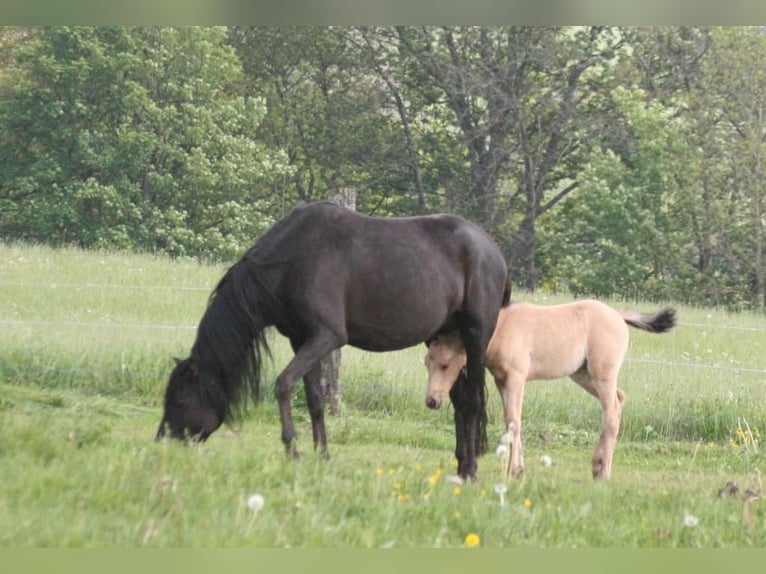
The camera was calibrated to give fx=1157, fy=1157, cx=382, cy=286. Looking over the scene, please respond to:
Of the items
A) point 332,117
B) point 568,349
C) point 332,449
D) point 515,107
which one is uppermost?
point 515,107

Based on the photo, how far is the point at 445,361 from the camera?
296 inches

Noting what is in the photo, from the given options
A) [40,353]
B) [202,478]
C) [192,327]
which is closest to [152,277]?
[192,327]

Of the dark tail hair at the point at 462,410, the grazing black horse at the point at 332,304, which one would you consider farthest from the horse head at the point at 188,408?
the dark tail hair at the point at 462,410

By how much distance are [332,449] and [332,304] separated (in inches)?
78.4

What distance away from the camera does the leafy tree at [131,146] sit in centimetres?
2766

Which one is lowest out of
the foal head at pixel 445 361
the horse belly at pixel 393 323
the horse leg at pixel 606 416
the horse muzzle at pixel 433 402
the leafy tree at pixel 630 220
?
the leafy tree at pixel 630 220

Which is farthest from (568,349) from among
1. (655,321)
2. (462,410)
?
(462,410)

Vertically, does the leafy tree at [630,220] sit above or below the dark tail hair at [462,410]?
below

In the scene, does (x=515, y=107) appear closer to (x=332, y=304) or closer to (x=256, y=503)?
(x=332, y=304)

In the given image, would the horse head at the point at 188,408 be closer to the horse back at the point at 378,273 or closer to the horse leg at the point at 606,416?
the horse back at the point at 378,273

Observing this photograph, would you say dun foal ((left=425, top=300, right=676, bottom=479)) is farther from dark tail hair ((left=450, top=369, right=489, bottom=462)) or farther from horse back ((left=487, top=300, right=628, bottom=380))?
dark tail hair ((left=450, top=369, right=489, bottom=462))

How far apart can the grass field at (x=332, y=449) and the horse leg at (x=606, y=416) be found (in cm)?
21

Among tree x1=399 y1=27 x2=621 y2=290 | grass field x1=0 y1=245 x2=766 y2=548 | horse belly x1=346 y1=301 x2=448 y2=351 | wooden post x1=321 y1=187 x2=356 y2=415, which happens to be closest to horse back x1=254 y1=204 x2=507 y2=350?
horse belly x1=346 y1=301 x2=448 y2=351

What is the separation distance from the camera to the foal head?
7.50 m
